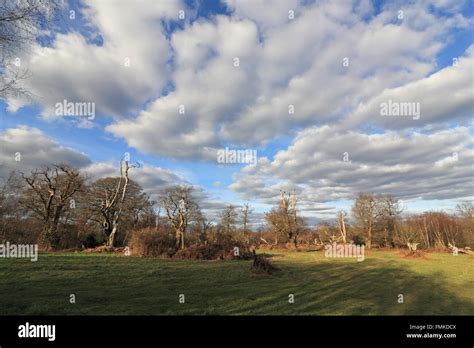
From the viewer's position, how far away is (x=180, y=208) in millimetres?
33000

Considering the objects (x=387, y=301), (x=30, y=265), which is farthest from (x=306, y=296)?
(x=30, y=265)

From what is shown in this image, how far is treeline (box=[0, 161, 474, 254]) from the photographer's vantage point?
2664cm

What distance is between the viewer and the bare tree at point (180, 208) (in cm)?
3192

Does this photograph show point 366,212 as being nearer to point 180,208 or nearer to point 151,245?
point 180,208

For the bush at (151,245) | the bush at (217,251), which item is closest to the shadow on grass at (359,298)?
the bush at (217,251)

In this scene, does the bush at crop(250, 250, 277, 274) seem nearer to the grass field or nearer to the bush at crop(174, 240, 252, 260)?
the grass field

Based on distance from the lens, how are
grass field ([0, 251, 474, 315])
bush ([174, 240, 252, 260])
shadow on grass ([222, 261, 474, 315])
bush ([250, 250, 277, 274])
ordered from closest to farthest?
grass field ([0, 251, 474, 315])
shadow on grass ([222, 261, 474, 315])
bush ([250, 250, 277, 274])
bush ([174, 240, 252, 260])

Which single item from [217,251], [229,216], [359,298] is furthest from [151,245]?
[229,216]

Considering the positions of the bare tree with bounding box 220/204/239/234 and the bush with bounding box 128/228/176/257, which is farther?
the bare tree with bounding box 220/204/239/234

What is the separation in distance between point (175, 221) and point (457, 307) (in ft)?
89.4

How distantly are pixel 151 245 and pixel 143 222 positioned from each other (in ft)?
59.8
